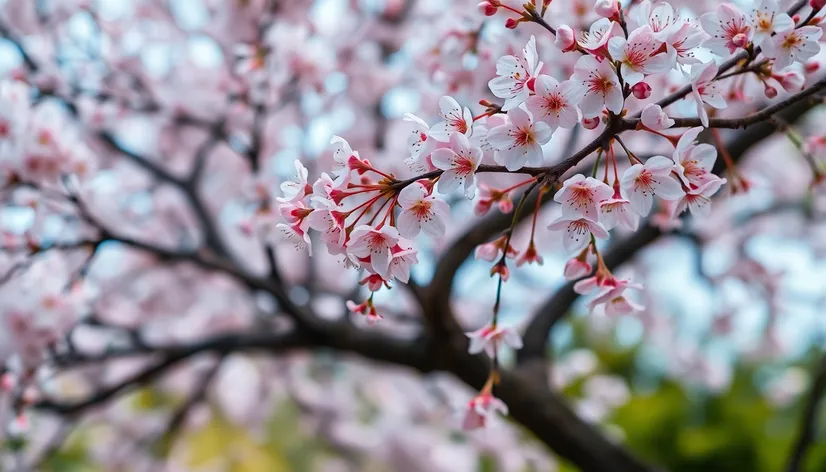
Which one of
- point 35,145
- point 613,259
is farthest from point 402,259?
point 613,259

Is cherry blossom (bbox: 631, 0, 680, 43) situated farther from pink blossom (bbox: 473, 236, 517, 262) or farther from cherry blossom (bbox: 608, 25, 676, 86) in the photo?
pink blossom (bbox: 473, 236, 517, 262)

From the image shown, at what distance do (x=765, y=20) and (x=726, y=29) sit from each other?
3 cm

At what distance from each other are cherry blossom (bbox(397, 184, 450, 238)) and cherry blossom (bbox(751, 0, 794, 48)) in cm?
28

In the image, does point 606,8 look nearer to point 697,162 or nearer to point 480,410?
point 697,162

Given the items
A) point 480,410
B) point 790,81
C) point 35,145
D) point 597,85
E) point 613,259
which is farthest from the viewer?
point 613,259

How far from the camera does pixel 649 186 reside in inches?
21.1

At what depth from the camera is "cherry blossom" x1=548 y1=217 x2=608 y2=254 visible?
1.76ft

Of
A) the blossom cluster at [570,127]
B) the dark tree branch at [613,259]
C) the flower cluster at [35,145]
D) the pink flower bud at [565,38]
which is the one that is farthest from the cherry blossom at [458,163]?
the flower cluster at [35,145]

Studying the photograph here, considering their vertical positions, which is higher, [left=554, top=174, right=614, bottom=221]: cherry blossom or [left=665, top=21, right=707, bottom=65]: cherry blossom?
[left=665, top=21, right=707, bottom=65]: cherry blossom

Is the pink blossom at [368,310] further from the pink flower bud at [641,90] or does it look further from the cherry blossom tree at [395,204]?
the pink flower bud at [641,90]

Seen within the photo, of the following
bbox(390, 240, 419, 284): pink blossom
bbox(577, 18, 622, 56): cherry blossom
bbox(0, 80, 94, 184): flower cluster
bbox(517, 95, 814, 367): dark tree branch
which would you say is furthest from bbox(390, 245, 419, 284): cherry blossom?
bbox(0, 80, 94, 184): flower cluster

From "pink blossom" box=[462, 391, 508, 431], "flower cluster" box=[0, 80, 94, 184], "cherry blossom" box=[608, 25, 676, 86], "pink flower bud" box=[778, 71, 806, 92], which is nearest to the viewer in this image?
"cherry blossom" box=[608, 25, 676, 86]

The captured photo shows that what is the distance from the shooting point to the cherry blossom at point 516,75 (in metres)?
0.51

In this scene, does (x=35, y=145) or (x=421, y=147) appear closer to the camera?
(x=421, y=147)
